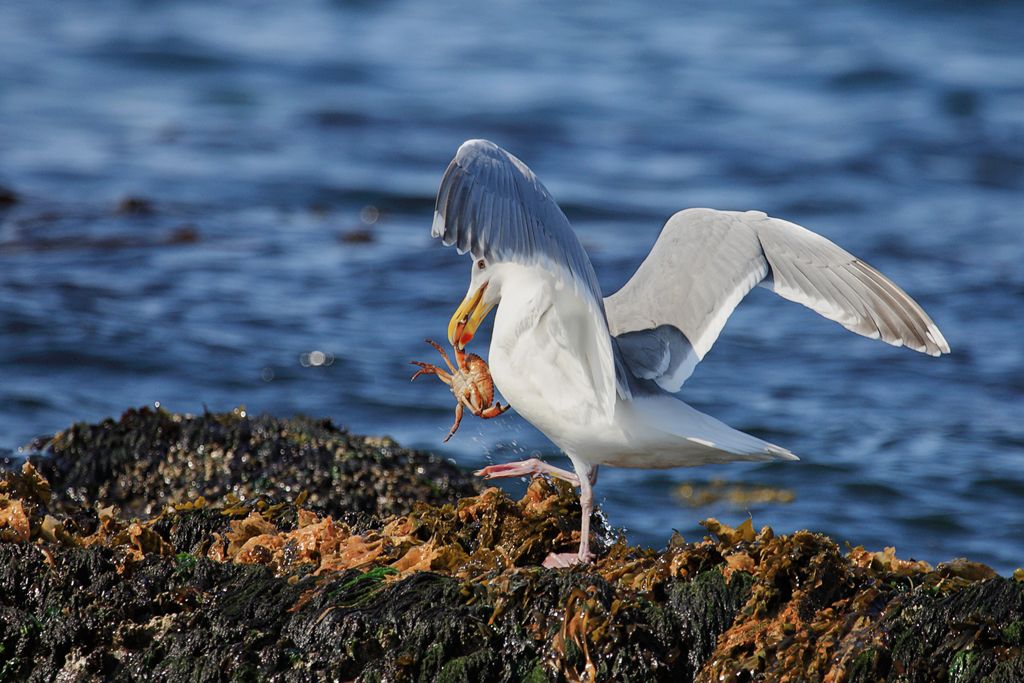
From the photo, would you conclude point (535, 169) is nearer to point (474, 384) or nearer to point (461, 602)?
Answer: point (474, 384)

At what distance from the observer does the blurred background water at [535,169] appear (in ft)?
25.2

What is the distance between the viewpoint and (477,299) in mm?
4605

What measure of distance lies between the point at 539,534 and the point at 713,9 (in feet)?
56.6

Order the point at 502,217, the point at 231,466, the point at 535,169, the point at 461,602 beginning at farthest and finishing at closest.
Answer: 1. the point at 535,169
2. the point at 231,466
3. the point at 461,602
4. the point at 502,217

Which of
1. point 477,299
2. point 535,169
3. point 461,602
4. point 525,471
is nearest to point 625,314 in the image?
point 477,299

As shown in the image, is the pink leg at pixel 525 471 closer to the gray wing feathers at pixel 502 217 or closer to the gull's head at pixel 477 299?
the gull's head at pixel 477 299

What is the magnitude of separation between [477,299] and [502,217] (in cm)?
69

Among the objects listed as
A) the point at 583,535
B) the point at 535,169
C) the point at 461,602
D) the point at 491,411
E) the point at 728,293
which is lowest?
the point at 461,602

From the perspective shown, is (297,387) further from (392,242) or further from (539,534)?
(539,534)

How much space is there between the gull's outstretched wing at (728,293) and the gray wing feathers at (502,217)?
0.47m

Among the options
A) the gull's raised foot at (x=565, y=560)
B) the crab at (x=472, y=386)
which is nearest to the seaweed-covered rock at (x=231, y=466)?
the crab at (x=472, y=386)

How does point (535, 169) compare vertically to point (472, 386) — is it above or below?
below

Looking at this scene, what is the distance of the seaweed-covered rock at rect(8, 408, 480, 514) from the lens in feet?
18.2

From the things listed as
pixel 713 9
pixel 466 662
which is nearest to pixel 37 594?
pixel 466 662
